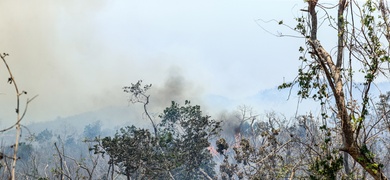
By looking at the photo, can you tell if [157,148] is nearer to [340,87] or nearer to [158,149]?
[158,149]

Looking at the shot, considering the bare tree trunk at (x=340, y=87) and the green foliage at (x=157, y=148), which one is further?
the green foliage at (x=157, y=148)

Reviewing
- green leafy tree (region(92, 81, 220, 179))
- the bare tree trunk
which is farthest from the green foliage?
the bare tree trunk

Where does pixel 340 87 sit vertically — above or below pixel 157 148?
below

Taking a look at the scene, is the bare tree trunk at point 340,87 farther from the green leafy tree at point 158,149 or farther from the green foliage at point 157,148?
the green foliage at point 157,148

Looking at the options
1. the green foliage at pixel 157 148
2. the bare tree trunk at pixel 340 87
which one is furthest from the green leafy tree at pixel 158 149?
the bare tree trunk at pixel 340 87

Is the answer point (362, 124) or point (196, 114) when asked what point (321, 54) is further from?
point (196, 114)

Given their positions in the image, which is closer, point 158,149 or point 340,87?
point 340,87

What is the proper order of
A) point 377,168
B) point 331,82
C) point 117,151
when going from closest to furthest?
point 377,168
point 331,82
point 117,151

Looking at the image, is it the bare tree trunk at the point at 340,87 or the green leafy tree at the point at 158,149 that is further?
the green leafy tree at the point at 158,149

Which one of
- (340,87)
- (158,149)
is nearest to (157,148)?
(158,149)

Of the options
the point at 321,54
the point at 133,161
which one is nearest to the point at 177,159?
the point at 133,161

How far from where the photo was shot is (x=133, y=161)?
64.3ft

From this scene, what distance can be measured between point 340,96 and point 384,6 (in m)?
1.86

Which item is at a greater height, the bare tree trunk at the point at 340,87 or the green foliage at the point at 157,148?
the green foliage at the point at 157,148
